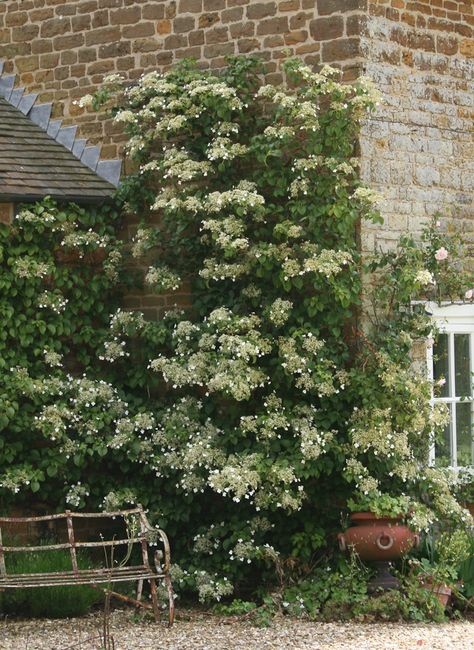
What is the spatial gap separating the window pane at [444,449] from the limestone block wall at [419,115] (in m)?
1.69

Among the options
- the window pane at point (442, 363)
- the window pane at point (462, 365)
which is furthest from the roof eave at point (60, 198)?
the window pane at point (462, 365)

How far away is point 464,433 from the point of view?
987 centimetres

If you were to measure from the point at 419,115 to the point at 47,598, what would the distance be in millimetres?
4824

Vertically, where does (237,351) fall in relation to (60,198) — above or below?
below

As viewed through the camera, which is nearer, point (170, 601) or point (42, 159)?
point (170, 601)

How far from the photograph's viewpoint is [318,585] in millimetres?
8570

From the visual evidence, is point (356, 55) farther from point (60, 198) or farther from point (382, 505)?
point (382, 505)

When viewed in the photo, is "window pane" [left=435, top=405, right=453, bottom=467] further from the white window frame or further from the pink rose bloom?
the pink rose bloom

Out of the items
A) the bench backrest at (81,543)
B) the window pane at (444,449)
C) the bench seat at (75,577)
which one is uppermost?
the window pane at (444,449)

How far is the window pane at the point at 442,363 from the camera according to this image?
9781mm

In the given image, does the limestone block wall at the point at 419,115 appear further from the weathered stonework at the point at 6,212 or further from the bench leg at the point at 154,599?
the bench leg at the point at 154,599

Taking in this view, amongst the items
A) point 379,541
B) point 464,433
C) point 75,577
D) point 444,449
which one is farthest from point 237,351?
point 464,433

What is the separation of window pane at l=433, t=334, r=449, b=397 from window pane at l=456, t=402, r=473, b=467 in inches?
8.6

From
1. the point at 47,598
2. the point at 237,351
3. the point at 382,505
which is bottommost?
the point at 47,598
